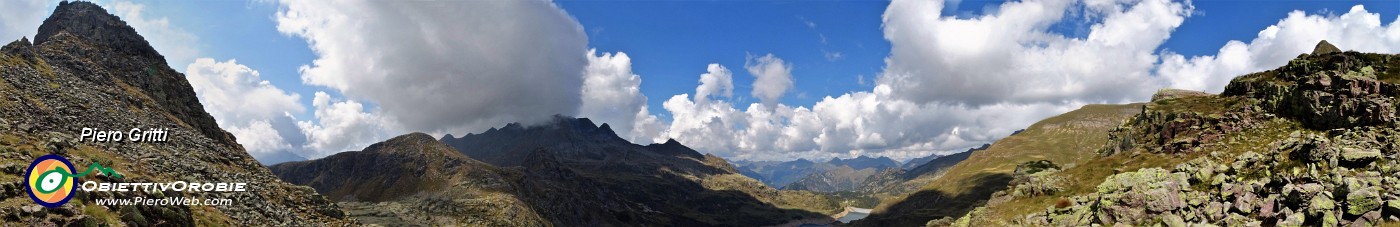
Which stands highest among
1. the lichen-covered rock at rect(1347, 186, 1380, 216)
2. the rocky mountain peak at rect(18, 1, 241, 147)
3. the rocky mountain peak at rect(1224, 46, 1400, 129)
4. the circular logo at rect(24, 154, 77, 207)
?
the rocky mountain peak at rect(18, 1, 241, 147)

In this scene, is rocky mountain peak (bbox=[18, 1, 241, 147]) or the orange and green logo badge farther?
rocky mountain peak (bbox=[18, 1, 241, 147])

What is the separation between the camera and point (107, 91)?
77688 mm

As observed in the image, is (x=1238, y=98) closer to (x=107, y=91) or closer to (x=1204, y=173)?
(x=1204, y=173)

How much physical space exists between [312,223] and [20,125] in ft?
78.8

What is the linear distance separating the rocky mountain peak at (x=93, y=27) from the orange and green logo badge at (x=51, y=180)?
4084 inches

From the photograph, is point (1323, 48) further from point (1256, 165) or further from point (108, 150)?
point (108, 150)

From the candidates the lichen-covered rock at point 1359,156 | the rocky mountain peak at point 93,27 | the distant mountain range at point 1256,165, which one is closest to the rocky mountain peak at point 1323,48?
the distant mountain range at point 1256,165

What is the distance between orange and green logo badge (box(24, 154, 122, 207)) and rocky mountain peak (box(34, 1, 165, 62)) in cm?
10373

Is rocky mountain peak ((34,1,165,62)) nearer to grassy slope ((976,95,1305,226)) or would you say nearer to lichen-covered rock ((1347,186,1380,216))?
grassy slope ((976,95,1305,226))

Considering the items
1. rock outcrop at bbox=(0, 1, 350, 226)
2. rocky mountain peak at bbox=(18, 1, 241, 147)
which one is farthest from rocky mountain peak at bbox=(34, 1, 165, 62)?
rock outcrop at bbox=(0, 1, 350, 226)

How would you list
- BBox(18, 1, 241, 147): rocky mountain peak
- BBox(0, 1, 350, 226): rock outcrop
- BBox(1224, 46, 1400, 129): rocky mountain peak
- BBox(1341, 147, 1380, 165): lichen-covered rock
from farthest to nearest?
BBox(18, 1, 241, 147): rocky mountain peak
BBox(1224, 46, 1400, 129): rocky mountain peak
BBox(1341, 147, 1380, 165): lichen-covered rock
BBox(0, 1, 350, 226): rock outcrop

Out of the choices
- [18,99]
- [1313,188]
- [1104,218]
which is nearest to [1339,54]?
[1104,218]

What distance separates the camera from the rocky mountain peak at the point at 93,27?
121 meters

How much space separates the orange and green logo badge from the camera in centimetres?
3256
